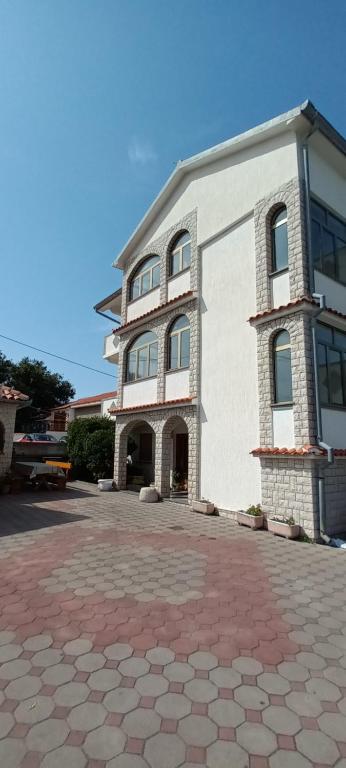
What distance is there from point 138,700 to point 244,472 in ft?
Result: 24.7

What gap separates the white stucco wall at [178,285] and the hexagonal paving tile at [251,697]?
38.8ft

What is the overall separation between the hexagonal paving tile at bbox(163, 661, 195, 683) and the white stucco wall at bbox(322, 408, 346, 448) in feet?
21.2

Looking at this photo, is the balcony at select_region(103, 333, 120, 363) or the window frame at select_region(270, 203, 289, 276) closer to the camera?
the window frame at select_region(270, 203, 289, 276)

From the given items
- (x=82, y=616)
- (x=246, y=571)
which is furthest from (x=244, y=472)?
(x=82, y=616)

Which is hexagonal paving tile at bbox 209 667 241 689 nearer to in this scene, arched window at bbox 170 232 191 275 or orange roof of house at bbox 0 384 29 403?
arched window at bbox 170 232 191 275

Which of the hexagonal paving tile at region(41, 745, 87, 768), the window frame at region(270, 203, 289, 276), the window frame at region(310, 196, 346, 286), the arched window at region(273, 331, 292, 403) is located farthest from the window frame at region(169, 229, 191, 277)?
the hexagonal paving tile at region(41, 745, 87, 768)

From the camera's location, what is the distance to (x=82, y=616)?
4.40m

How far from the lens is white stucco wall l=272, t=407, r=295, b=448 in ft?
29.5

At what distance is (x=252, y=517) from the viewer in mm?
9141

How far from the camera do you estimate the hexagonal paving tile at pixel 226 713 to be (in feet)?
9.20

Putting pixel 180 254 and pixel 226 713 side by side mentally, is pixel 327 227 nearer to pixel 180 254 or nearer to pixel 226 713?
pixel 180 254

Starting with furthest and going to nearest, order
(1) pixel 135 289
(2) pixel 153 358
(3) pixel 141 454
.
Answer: (3) pixel 141 454, (1) pixel 135 289, (2) pixel 153 358

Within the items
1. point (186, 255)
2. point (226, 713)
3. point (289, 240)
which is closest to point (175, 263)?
point (186, 255)

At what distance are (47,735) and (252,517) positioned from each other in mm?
7125
